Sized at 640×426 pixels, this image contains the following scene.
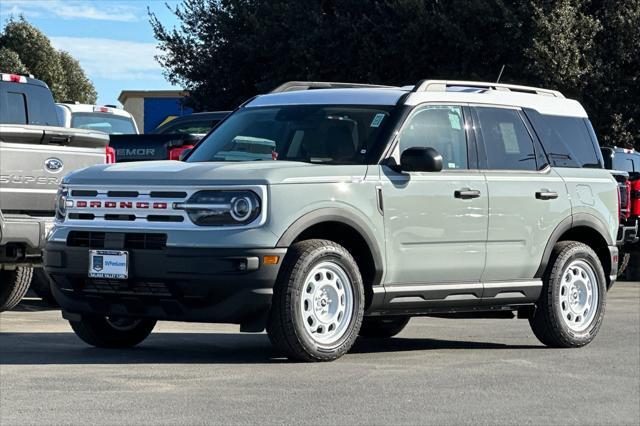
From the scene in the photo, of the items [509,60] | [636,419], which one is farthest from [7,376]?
[509,60]

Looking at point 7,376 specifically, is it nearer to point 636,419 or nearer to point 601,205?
point 636,419

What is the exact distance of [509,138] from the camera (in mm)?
11133

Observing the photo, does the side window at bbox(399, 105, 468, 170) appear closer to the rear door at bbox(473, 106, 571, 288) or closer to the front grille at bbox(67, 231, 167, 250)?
the rear door at bbox(473, 106, 571, 288)

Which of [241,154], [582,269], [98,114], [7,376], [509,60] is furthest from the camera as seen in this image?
[509,60]

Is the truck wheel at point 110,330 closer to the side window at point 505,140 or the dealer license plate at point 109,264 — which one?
the dealer license plate at point 109,264

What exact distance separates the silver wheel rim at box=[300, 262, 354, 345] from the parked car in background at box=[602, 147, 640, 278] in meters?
3.79

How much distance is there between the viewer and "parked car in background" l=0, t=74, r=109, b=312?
12.5 meters

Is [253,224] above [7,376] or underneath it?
above

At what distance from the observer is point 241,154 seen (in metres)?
10.5

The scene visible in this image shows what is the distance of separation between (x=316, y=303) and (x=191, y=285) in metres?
0.87

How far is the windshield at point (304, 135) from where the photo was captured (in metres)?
10.2

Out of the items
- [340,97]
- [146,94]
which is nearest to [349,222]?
[340,97]

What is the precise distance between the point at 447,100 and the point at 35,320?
4743 mm

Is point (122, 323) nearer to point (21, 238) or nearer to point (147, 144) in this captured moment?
point (21, 238)
